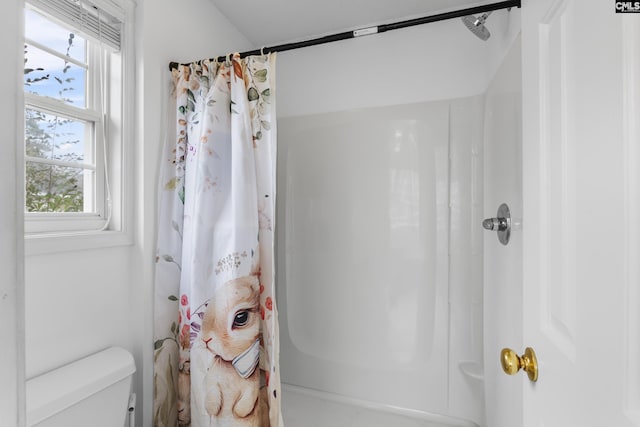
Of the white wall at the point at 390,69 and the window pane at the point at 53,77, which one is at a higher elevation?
the white wall at the point at 390,69

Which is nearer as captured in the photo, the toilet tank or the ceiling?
the toilet tank

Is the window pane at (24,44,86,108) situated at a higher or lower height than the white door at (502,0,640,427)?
higher

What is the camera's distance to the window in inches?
42.1

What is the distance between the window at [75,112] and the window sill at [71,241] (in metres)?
0.06

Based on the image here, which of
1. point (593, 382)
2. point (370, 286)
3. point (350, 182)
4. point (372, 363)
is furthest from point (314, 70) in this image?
point (593, 382)

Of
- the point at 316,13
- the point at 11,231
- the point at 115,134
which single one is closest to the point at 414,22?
the point at 316,13

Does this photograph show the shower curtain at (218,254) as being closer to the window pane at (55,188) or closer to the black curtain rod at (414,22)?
the black curtain rod at (414,22)

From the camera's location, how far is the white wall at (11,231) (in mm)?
235

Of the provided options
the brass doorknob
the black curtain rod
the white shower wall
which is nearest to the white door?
the brass doorknob

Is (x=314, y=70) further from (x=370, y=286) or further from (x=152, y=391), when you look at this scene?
(x=152, y=391)

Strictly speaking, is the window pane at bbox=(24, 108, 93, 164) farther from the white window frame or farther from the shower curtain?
the shower curtain

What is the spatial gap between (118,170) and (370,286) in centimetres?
143

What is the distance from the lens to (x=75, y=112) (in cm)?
120

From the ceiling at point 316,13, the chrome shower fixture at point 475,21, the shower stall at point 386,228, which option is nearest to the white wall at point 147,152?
the ceiling at point 316,13
